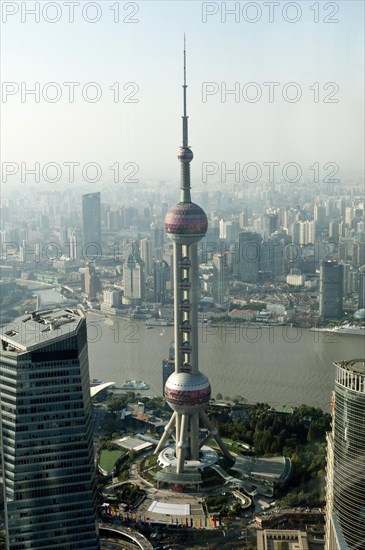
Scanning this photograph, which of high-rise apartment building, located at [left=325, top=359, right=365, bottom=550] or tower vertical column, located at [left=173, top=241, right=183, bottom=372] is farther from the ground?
tower vertical column, located at [left=173, top=241, right=183, bottom=372]

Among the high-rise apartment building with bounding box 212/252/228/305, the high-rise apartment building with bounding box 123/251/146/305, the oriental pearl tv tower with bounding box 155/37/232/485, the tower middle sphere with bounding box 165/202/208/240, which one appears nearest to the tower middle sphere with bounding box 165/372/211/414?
the oriental pearl tv tower with bounding box 155/37/232/485

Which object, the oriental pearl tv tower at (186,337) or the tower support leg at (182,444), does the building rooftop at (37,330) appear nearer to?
the oriental pearl tv tower at (186,337)

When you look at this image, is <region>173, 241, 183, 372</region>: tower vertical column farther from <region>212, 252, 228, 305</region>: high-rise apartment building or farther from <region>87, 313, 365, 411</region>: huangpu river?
<region>212, 252, 228, 305</region>: high-rise apartment building

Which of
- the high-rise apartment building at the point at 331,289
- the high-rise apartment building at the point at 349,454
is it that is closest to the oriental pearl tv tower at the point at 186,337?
the high-rise apartment building at the point at 349,454

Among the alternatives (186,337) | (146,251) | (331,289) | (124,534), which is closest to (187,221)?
A: (186,337)

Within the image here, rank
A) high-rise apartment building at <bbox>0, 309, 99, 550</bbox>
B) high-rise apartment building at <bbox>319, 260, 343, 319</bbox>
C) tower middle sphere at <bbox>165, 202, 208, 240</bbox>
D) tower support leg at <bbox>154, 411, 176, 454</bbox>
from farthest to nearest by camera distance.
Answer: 1. high-rise apartment building at <bbox>319, 260, 343, 319</bbox>
2. tower support leg at <bbox>154, 411, 176, 454</bbox>
3. tower middle sphere at <bbox>165, 202, 208, 240</bbox>
4. high-rise apartment building at <bbox>0, 309, 99, 550</bbox>

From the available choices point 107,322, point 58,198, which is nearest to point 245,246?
point 107,322

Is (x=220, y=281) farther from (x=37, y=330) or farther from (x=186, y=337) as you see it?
(x=37, y=330)
